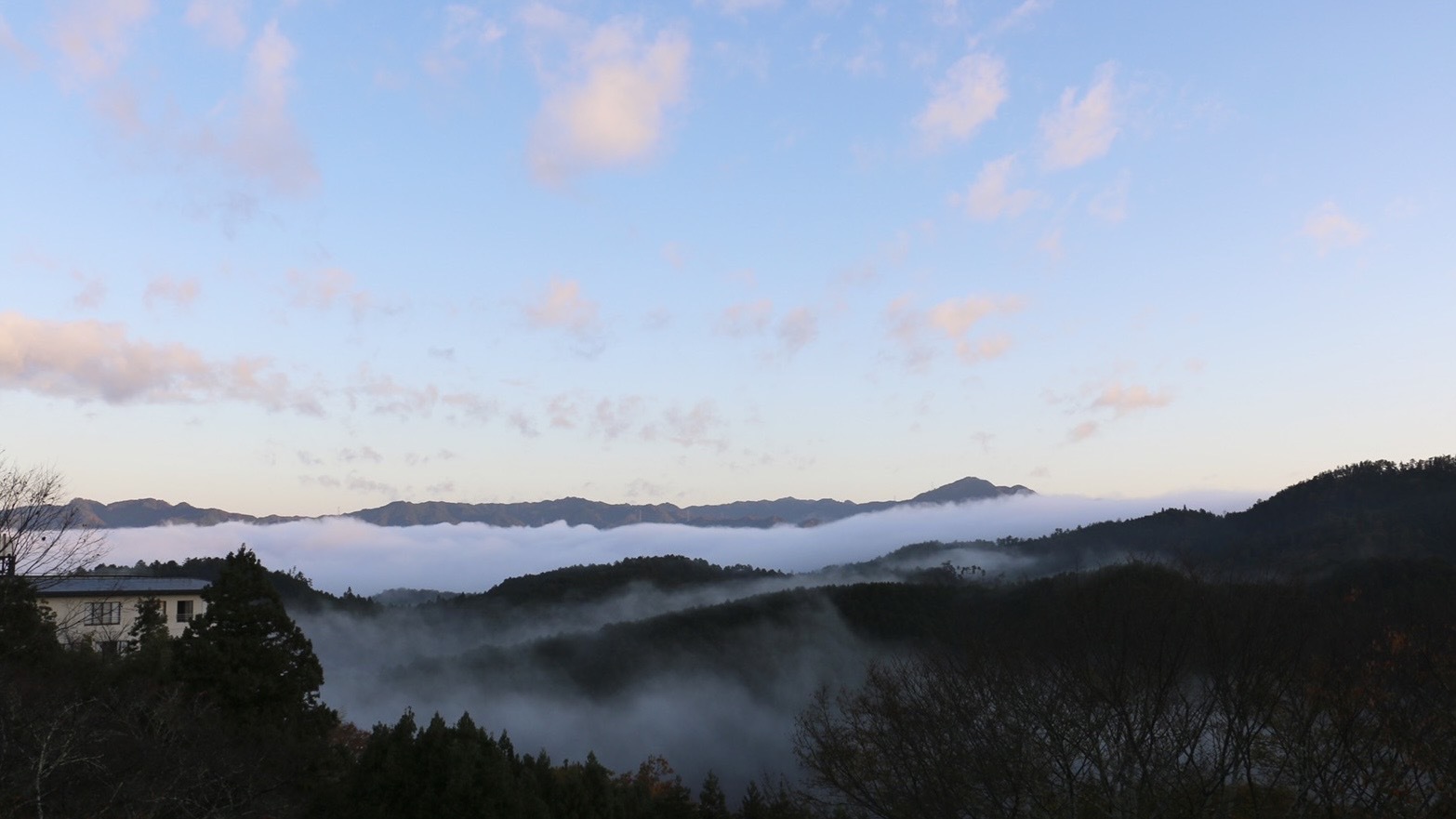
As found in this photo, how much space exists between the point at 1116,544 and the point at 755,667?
90487 millimetres

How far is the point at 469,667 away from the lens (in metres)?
144

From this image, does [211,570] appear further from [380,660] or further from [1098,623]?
[1098,623]

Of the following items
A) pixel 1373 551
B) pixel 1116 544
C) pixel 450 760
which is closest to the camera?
pixel 450 760

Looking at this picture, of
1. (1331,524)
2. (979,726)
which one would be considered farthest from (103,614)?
(1331,524)

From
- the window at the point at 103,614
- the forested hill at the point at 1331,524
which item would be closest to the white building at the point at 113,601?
the window at the point at 103,614

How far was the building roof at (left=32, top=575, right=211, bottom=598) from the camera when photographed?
61.5 meters

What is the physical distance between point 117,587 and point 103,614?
193 inches

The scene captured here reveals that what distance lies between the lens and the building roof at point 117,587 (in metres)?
61.5

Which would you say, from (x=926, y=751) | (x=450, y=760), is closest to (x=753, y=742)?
(x=450, y=760)

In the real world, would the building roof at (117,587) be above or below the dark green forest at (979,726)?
above

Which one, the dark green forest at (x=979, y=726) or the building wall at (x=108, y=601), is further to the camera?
the building wall at (x=108, y=601)

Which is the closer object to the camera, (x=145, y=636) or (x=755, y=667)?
(x=145, y=636)

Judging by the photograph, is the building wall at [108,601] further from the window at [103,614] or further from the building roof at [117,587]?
the building roof at [117,587]

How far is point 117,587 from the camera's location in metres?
64.8
